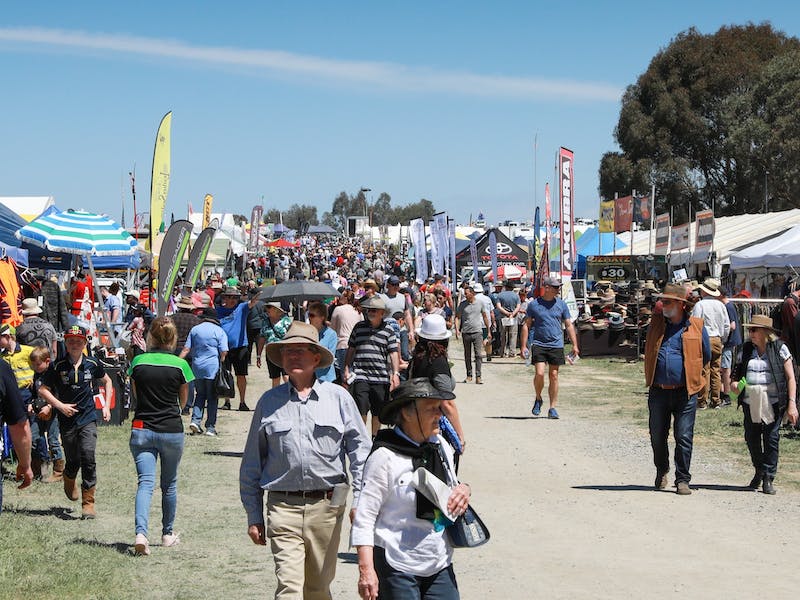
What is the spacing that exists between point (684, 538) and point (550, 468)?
348 cm

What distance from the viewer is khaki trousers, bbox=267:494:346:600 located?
217 inches

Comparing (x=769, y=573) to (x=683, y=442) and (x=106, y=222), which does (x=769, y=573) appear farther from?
(x=106, y=222)

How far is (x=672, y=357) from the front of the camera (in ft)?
33.8

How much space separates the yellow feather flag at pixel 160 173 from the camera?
54.7 feet

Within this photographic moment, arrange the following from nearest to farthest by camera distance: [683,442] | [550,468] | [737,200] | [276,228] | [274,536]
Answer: [274,536] → [683,442] → [550,468] → [737,200] → [276,228]

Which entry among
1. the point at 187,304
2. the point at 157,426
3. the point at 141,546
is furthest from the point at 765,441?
the point at 187,304

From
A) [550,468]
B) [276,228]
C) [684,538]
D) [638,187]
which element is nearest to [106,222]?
[550,468]

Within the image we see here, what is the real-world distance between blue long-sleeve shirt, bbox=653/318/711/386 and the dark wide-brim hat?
19.0 feet

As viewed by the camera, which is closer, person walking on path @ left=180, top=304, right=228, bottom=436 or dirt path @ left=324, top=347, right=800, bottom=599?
dirt path @ left=324, top=347, right=800, bottom=599

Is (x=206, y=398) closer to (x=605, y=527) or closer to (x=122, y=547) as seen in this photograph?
(x=122, y=547)

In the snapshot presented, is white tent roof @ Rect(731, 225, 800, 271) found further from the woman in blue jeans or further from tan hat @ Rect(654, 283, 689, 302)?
the woman in blue jeans

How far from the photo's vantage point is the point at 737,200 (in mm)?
62312

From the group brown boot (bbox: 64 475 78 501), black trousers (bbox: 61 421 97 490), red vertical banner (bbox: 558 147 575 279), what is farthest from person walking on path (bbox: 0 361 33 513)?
red vertical banner (bbox: 558 147 575 279)

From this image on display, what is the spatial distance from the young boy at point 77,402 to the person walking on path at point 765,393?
5.58 meters
